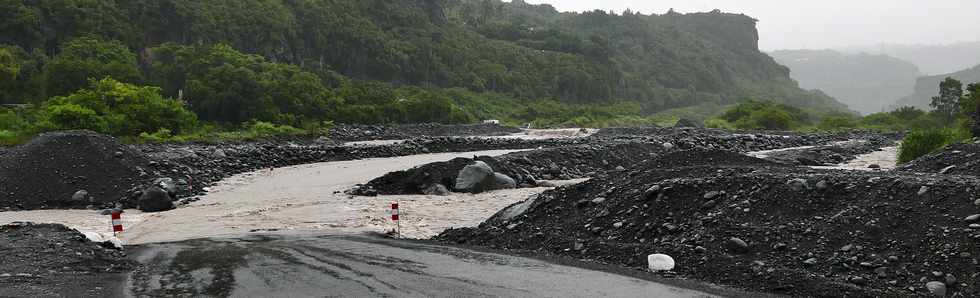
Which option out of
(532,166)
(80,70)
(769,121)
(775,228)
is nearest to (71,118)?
(80,70)

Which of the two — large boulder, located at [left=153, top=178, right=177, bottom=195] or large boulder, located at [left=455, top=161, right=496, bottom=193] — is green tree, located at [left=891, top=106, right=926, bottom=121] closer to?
large boulder, located at [left=455, top=161, right=496, bottom=193]

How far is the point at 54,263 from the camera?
9945 millimetres

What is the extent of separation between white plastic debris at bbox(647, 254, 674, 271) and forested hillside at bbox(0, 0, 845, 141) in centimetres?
3128

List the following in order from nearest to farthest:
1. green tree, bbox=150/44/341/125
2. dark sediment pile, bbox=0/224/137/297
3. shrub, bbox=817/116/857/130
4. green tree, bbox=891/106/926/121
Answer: dark sediment pile, bbox=0/224/137/297
green tree, bbox=150/44/341/125
shrub, bbox=817/116/857/130
green tree, bbox=891/106/926/121

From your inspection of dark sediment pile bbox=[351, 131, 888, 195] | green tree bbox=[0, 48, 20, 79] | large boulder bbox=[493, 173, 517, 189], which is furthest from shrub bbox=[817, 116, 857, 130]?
green tree bbox=[0, 48, 20, 79]

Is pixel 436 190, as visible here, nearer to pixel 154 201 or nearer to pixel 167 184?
pixel 154 201

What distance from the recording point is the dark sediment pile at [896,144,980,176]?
1488cm

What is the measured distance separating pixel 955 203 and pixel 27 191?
20.7m

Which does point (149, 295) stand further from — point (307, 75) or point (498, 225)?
point (307, 75)

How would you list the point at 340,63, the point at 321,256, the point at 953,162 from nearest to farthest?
the point at 321,256, the point at 953,162, the point at 340,63

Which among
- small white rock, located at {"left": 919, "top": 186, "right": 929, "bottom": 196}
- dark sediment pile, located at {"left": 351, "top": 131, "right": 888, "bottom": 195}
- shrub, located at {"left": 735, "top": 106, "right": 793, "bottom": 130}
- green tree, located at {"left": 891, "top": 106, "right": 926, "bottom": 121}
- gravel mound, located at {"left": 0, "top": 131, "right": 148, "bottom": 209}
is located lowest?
shrub, located at {"left": 735, "top": 106, "right": 793, "bottom": 130}

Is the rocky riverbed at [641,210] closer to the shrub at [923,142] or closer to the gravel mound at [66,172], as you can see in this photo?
the gravel mound at [66,172]

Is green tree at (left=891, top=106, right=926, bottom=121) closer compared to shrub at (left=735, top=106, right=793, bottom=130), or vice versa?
green tree at (left=891, top=106, right=926, bottom=121)

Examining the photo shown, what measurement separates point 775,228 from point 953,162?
971 cm
